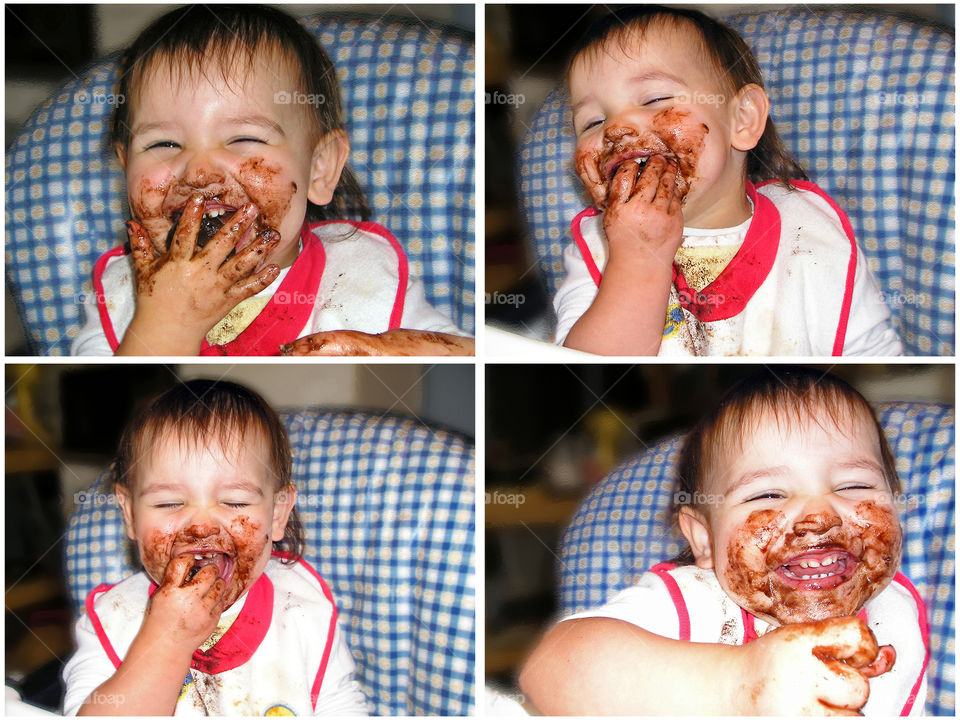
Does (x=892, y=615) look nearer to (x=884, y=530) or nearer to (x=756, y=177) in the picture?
(x=884, y=530)

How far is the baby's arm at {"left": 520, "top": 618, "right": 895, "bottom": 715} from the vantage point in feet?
2.78

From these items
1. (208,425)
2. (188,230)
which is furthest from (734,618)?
(188,230)

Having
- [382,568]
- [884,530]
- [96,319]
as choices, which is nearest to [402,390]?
[382,568]

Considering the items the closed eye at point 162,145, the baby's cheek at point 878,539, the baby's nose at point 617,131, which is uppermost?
the baby's nose at point 617,131

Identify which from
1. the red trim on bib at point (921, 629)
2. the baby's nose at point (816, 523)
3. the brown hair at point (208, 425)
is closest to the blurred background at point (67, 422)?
the brown hair at point (208, 425)

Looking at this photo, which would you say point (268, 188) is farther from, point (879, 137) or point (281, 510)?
point (879, 137)

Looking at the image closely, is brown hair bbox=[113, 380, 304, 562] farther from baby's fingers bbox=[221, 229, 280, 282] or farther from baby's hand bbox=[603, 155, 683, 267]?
baby's hand bbox=[603, 155, 683, 267]

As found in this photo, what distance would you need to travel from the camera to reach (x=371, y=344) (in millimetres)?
892

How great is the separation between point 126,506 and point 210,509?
0.32ft

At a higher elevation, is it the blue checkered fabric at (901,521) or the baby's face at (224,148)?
the baby's face at (224,148)

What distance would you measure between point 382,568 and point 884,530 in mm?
502

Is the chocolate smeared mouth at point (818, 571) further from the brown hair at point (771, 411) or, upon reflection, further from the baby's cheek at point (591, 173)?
the baby's cheek at point (591, 173)

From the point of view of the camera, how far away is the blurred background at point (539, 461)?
89 centimetres

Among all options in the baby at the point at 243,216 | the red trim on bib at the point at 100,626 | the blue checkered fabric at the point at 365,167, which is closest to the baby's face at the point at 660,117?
the blue checkered fabric at the point at 365,167
